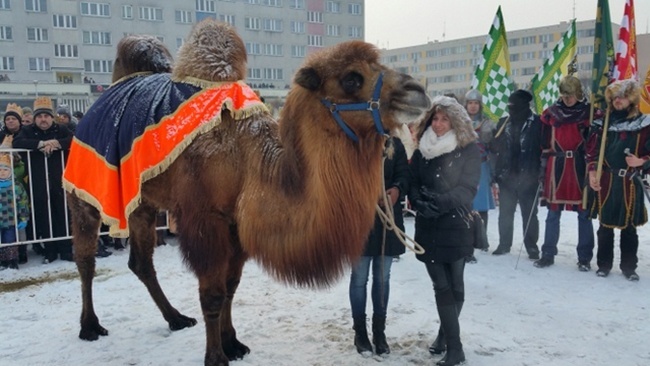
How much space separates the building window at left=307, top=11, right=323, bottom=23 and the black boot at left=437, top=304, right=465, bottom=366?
2644 inches

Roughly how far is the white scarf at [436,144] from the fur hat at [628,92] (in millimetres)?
3577

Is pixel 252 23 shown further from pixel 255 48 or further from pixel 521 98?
pixel 521 98

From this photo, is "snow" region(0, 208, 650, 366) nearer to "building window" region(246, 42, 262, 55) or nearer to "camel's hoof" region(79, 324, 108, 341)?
"camel's hoof" region(79, 324, 108, 341)

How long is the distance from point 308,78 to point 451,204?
1.60 metres

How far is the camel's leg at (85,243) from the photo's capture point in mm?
5285

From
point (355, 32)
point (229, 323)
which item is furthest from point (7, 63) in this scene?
point (229, 323)

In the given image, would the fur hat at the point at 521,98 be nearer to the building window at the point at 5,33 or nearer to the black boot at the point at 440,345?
the black boot at the point at 440,345

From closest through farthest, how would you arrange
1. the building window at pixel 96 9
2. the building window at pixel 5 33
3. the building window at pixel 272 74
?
the building window at pixel 5 33, the building window at pixel 96 9, the building window at pixel 272 74

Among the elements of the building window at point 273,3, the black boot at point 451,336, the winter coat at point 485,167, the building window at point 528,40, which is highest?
the building window at point 273,3

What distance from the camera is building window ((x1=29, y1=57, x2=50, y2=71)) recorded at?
52.9 metres

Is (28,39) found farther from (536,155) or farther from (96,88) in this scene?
(536,155)

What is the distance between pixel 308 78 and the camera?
353 cm

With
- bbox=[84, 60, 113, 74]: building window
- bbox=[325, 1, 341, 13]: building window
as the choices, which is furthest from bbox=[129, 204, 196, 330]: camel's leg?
bbox=[325, 1, 341, 13]: building window

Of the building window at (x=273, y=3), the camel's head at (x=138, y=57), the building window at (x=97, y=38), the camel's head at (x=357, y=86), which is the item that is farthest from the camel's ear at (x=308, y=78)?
the building window at (x=273, y=3)
